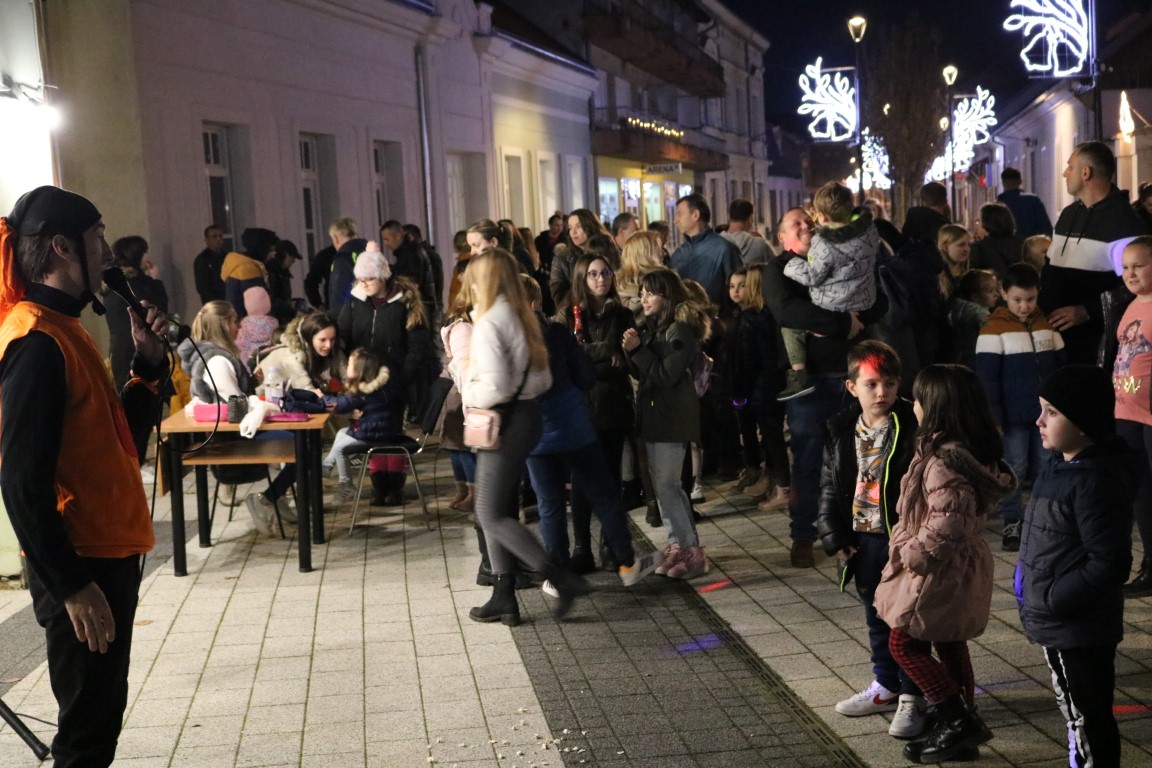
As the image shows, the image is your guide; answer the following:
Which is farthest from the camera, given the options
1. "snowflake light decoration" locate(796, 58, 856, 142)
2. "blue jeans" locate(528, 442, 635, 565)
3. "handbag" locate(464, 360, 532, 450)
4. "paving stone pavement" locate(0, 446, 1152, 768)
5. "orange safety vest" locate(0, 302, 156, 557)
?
"snowflake light decoration" locate(796, 58, 856, 142)

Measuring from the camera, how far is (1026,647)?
6.39m

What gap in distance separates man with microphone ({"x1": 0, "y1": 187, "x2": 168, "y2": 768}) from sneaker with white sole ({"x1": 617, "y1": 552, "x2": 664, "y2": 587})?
4.00 meters

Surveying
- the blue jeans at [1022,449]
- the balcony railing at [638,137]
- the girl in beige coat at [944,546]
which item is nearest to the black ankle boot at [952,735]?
the girl in beige coat at [944,546]

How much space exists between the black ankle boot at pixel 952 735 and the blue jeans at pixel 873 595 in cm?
42

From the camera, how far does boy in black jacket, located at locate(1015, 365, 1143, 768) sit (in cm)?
436

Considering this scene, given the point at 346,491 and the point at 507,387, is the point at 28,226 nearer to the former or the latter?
the point at 507,387

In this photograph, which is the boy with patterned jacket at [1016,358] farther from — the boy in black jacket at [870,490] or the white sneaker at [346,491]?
the white sneaker at [346,491]

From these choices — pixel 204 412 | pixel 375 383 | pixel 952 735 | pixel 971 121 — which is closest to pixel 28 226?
pixel 952 735

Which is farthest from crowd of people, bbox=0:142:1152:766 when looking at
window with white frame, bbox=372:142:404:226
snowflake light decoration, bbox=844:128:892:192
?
snowflake light decoration, bbox=844:128:892:192

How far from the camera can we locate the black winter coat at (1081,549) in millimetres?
4312

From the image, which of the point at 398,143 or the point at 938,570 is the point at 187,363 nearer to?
the point at 938,570

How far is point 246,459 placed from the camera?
346 inches

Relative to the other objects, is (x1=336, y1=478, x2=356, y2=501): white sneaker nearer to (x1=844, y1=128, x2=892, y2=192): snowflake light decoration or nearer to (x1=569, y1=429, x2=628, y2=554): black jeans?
(x1=569, y1=429, x2=628, y2=554): black jeans

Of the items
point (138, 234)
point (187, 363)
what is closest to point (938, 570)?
point (187, 363)
